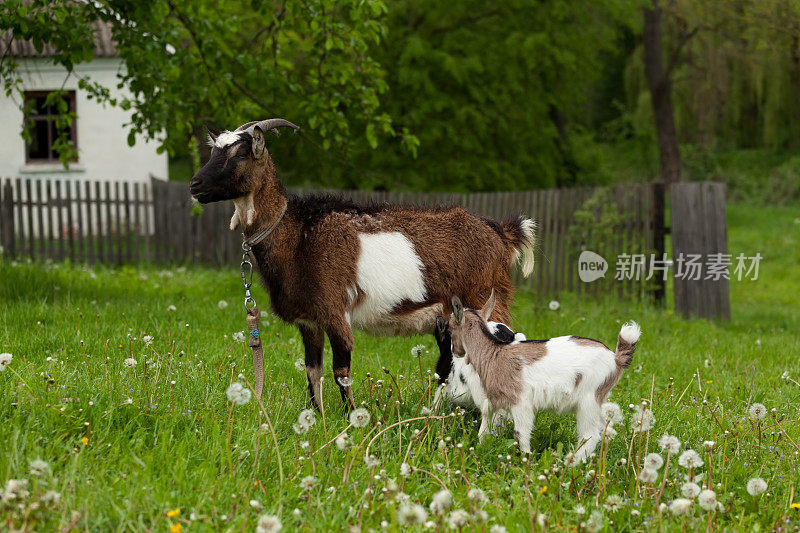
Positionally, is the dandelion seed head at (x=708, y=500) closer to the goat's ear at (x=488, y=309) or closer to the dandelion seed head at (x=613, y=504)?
the dandelion seed head at (x=613, y=504)

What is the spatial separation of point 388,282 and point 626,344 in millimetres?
1380

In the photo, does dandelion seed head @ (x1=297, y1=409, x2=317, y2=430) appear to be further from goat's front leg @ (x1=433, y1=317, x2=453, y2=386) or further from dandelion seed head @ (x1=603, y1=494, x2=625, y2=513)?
goat's front leg @ (x1=433, y1=317, x2=453, y2=386)

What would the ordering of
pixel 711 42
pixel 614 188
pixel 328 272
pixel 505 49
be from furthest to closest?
pixel 711 42 → pixel 505 49 → pixel 614 188 → pixel 328 272

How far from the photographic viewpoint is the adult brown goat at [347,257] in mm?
4352

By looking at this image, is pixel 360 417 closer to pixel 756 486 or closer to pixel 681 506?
pixel 681 506

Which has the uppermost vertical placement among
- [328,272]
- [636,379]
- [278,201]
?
[278,201]

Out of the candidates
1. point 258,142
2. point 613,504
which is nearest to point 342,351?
point 258,142

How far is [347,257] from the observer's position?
4.46 m

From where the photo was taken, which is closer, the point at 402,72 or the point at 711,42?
the point at 402,72

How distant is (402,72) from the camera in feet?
56.8

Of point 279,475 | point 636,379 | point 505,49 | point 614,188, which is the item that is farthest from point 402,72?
point 279,475

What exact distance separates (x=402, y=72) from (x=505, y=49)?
2405 mm

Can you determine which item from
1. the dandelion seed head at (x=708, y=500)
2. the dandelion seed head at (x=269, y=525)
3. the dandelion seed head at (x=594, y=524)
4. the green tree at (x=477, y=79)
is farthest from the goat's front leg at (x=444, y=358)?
the green tree at (x=477, y=79)

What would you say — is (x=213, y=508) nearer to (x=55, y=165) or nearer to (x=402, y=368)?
(x=402, y=368)
